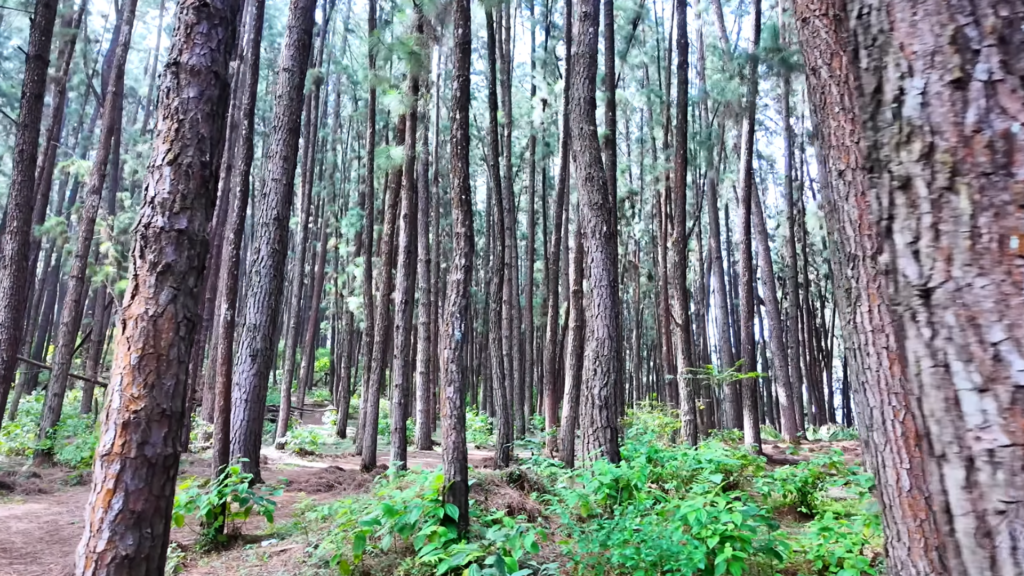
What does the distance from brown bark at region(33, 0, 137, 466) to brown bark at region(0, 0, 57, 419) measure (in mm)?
3169

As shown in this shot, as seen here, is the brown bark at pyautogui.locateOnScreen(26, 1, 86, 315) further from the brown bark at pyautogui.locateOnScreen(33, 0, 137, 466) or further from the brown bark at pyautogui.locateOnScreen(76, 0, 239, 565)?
the brown bark at pyautogui.locateOnScreen(76, 0, 239, 565)

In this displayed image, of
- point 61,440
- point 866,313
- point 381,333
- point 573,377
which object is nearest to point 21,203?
point 381,333

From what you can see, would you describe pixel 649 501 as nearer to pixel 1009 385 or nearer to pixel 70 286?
pixel 1009 385

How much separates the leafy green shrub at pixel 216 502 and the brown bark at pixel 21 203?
403 centimetres

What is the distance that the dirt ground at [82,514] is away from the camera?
5281 millimetres

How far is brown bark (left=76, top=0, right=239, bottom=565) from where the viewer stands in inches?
114

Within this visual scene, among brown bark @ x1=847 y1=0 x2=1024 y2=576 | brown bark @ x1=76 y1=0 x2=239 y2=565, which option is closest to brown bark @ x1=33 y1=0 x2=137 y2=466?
brown bark @ x1=76 y1=0 x2=239 y2=565

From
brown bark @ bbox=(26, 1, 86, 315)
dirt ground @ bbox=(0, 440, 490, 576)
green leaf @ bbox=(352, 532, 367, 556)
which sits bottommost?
dirt ground @ bbox=(0, 440, 490, 576)

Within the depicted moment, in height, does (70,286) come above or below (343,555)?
above

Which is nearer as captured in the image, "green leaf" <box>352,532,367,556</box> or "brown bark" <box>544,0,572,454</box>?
"green leaf" <box>352,532,367,556</box>

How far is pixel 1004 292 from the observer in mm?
1459

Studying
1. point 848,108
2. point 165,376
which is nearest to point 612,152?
point 848,108

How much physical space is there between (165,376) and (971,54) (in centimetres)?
349

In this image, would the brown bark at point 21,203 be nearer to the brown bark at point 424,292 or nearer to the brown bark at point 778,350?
the brown bark at point 424,292
